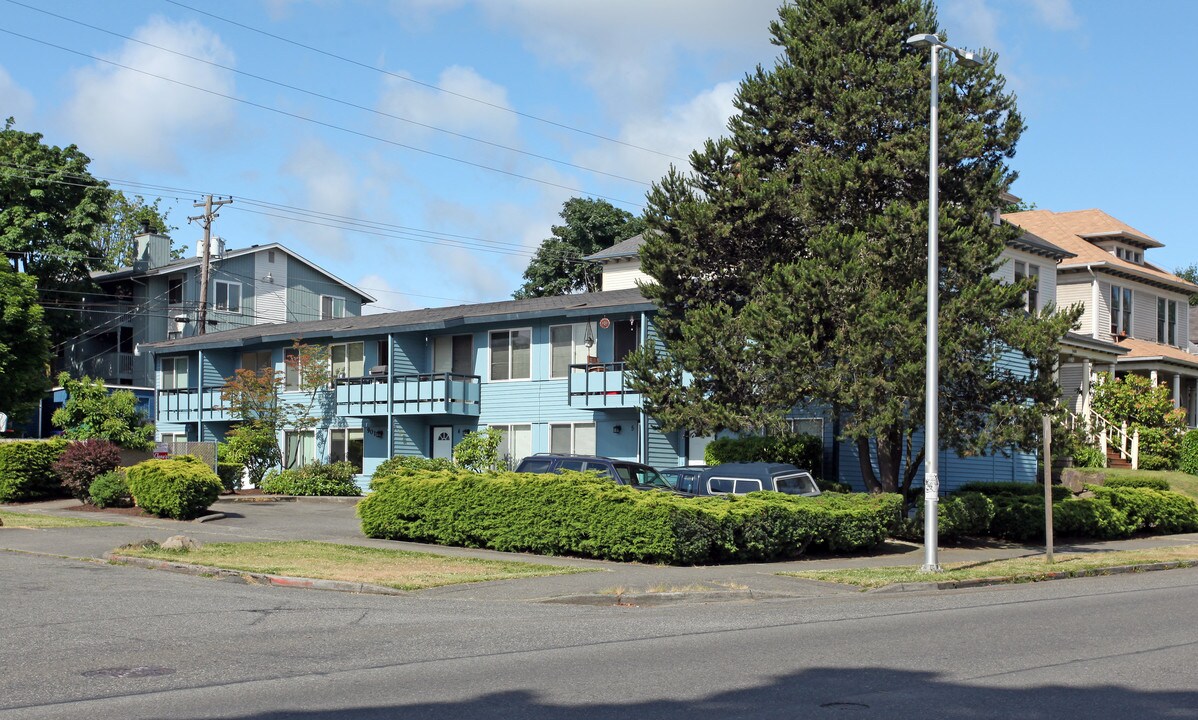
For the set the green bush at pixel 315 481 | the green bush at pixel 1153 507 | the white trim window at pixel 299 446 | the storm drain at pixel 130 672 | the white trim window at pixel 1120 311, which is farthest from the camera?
the white trim window at pixel 1120 311

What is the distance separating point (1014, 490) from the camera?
28781mm

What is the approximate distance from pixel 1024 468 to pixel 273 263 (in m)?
36.3

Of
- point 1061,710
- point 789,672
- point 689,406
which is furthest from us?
point 689,406

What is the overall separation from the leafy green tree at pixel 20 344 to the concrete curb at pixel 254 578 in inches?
926

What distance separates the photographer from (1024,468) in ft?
118

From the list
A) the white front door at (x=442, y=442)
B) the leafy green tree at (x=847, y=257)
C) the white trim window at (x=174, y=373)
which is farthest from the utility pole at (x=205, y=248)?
the leafy green tree at (x=847, y=257)

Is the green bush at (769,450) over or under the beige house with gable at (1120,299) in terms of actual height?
under

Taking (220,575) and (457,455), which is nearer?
(220,575)

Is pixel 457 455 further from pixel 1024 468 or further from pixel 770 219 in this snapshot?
pixel 1024 468

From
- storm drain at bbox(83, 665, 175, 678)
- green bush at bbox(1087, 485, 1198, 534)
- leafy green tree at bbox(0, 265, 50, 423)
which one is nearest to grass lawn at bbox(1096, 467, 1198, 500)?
green bush at bbox(1087, 485, 1198, 534)

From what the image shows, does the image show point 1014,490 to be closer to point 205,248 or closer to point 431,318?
point 431,318

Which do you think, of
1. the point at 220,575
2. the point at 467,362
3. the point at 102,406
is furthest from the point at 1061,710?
the point at 102,406

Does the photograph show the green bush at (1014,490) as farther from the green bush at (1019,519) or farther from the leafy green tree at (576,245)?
the leafy green tree at (576,245)

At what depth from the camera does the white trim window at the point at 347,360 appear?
40.8m
